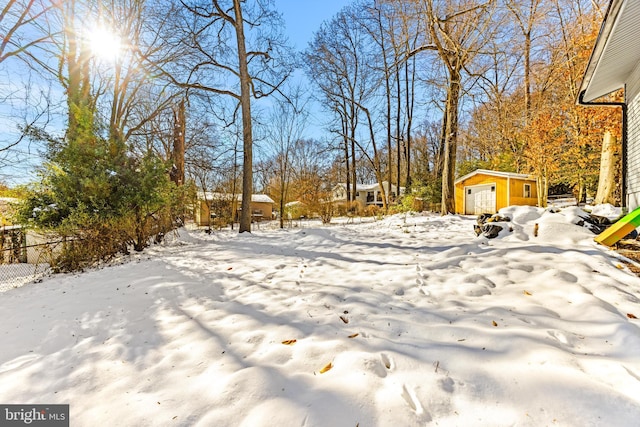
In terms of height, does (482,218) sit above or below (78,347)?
above

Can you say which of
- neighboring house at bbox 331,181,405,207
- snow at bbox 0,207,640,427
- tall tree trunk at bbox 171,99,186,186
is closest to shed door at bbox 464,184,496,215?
snow at bbox 0,207,640,427

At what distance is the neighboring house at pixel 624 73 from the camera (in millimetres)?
3688

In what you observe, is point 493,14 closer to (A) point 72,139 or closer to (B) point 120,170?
(B) point 120,170

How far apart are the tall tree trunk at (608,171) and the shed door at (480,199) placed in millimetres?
6012

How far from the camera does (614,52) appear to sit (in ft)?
15.0

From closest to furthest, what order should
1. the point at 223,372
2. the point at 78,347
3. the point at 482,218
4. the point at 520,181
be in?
the point at 223,372 < the point at 78,347 < the point at 482,218 < the point at 520,181

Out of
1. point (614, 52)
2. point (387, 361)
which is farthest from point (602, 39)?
point (387, 361)

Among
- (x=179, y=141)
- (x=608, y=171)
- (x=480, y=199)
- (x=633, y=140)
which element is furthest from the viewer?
(x=480, y=199)

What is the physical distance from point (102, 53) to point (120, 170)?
7.25 metres

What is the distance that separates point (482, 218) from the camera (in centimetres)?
605

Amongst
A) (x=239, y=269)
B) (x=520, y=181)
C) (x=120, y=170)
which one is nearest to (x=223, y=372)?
(x=239, y=269)

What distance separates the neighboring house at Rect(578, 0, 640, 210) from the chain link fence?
9393 millimetres

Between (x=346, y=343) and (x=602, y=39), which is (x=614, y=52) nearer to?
(x=602, y=39)

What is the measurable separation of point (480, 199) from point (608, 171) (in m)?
7.26
